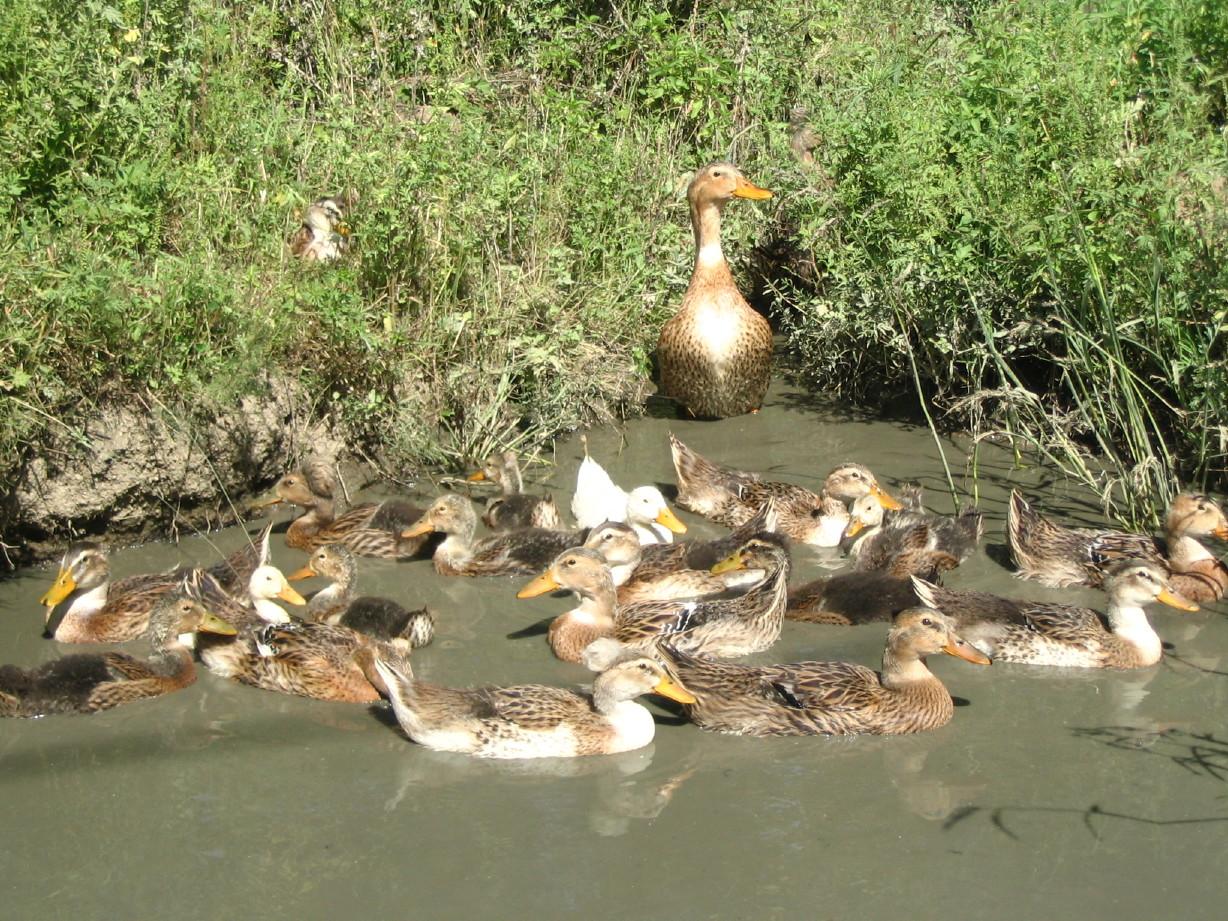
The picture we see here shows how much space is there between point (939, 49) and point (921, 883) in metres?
8.48

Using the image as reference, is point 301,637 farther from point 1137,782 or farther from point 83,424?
point 1137,782

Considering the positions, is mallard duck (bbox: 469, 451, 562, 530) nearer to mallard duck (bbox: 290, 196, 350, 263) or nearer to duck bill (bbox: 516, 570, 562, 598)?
duck bill (bbox: 516, 570, 562, 598)

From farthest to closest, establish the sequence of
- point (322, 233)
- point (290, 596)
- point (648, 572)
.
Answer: point (322, 233) → point (648, 572) → point (290, 596)

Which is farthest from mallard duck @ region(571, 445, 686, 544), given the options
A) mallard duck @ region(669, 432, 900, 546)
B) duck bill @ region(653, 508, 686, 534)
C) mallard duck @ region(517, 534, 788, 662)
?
mallard duck @ region(517, 534, 788, 662)

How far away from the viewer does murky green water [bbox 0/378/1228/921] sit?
5.13 meters

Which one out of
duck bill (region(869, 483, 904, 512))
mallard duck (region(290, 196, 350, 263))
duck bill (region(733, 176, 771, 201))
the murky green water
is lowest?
the murky green water

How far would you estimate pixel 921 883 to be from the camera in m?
5.16

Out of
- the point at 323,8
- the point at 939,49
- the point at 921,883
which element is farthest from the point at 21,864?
the point at 939,49

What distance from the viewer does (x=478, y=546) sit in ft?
27.1

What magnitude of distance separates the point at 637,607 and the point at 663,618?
0.19m

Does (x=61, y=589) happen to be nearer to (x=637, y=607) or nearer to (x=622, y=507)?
(x=637, y=607)

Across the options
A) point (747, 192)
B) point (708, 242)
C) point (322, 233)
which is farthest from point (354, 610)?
point (747, 192)

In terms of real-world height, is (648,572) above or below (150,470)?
below

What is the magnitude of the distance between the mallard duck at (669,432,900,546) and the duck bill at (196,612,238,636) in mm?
2838
